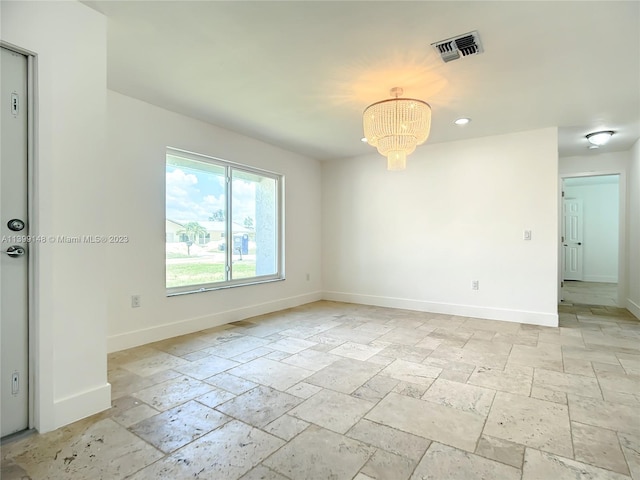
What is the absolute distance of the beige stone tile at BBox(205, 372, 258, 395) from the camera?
235 centimetres

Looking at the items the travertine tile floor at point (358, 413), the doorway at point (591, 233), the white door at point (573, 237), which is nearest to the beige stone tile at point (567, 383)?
the travertine tile floor at point (358, 413)

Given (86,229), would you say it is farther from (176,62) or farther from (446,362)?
(446,362)

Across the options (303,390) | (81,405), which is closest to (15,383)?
(81,405)

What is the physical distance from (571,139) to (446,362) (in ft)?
11.9

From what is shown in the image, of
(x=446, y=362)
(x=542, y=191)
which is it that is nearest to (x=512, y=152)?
(x=542, y=191)

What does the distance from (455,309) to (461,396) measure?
2613mm

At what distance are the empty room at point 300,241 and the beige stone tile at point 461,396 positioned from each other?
0.07 ft

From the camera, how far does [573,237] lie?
27.4ft

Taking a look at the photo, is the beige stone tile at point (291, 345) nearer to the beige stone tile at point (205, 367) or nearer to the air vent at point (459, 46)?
the beige stone tile at point (205, 367)

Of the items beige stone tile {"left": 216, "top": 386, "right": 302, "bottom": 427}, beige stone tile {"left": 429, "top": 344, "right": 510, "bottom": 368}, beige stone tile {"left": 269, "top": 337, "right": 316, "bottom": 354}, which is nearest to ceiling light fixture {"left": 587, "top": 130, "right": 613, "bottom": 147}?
beige stone tile {"left": 429, "top": 344, "right": 510, "bottom": 368}

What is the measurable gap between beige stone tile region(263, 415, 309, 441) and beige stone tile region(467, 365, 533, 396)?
4.42 ft

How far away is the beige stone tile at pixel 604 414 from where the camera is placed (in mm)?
1881

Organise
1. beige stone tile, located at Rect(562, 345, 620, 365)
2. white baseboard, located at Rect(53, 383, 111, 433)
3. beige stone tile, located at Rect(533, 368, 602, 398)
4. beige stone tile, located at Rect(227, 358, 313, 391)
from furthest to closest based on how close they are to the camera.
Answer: beige stone tile, located at Rect(562, 345, 620, 365) → beige stone tile, located at Rect(227, 358, 313, 391) → beige stone tile, located at Rect(533, 368, 602, 398) → white baseboard, located at Rect(53, 383, 111, 433)

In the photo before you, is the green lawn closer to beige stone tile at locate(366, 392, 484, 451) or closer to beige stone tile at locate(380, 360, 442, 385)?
beige stone tile at locate(380, 360, 442, 385)
